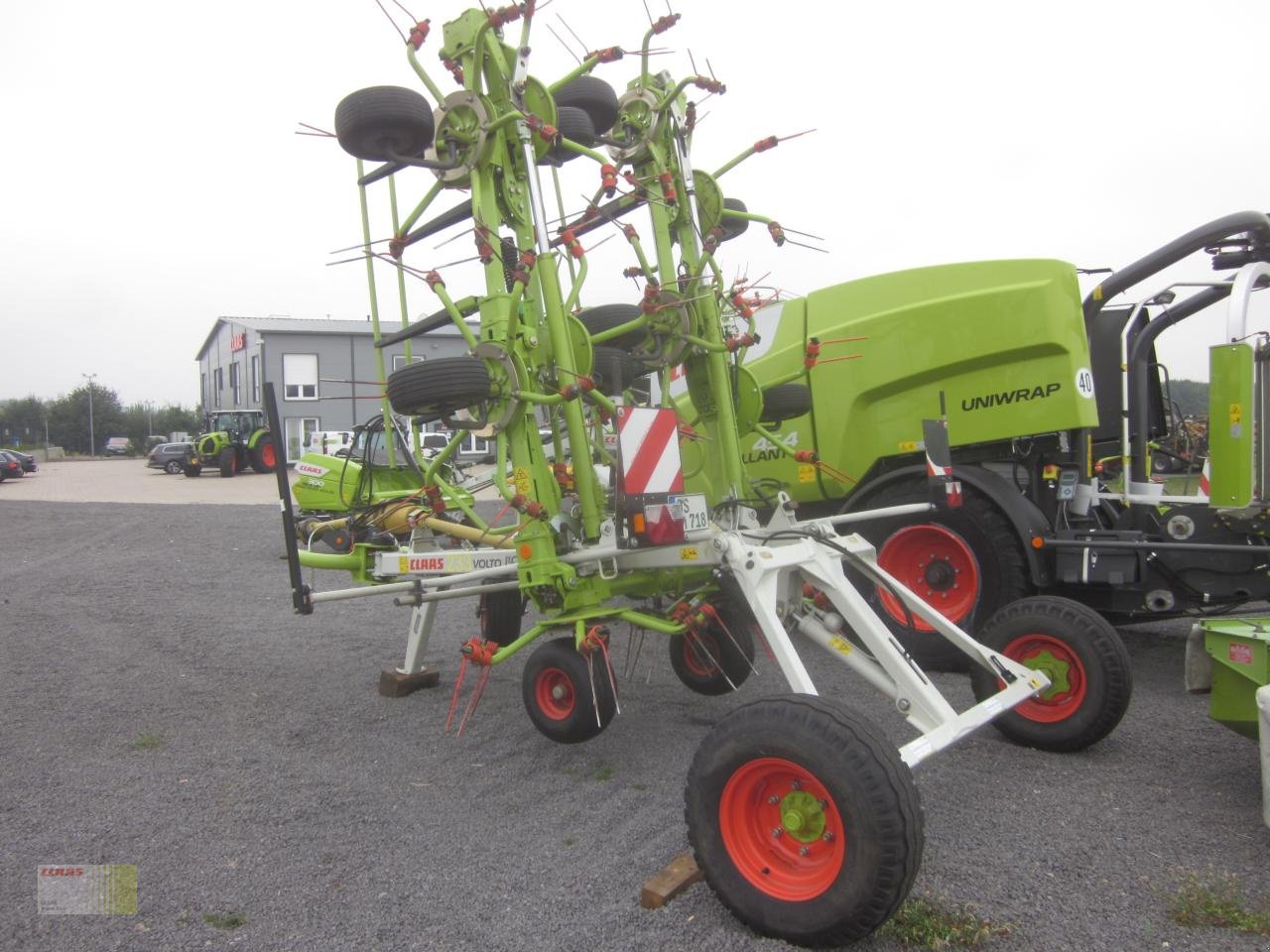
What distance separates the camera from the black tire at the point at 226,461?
94.5ft

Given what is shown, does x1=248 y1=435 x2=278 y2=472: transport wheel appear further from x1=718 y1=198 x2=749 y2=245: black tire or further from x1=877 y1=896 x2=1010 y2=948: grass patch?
x1=877 y1=896 x2=1010 y2=948: grass patch

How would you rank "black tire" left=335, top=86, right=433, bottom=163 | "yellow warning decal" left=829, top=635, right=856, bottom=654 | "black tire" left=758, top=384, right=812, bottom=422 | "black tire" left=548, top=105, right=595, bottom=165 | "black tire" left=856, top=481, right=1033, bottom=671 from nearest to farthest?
"yellow warning decal" left=829, top=635, right=856, bottom=654
"black tire" left=335, top=86, right=433, bottom=163
"black tire" left=548, top=105, right=595, bottom=165
"black tire" left=758, top=384, right=812, bottom=422
"black tire" left=856, top=481, right=1033, bottom=671

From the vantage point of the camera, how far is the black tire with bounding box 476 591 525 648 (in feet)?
16.7

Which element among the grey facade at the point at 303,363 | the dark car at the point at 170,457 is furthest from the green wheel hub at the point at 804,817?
the dark car at the point at 170,457

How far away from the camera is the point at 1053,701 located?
13.0ft

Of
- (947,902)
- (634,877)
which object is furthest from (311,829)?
(947,902)

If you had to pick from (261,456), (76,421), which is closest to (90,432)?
(76,421)

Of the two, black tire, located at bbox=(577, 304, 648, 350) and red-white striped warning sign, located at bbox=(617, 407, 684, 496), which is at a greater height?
black tire, located at bbox=(577, 304, 648, 350)

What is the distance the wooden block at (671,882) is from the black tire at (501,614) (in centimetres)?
228

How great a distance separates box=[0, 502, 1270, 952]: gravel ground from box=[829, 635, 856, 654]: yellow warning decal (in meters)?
0.60

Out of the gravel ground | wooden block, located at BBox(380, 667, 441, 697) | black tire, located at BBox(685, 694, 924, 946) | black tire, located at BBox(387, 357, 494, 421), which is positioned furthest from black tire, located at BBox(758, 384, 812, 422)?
black tire, located at BBox(685, 694, 924, 946)

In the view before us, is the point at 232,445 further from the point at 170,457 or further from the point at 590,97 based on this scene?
the point at 590,97

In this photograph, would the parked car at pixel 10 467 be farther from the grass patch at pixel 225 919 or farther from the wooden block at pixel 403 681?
the grass patch at pixel 225 919

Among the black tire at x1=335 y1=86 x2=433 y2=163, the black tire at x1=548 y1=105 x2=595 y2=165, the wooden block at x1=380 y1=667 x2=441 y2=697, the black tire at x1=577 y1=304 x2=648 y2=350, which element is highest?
the black tire at x1=548 y1=105 x2=595 y2=165
